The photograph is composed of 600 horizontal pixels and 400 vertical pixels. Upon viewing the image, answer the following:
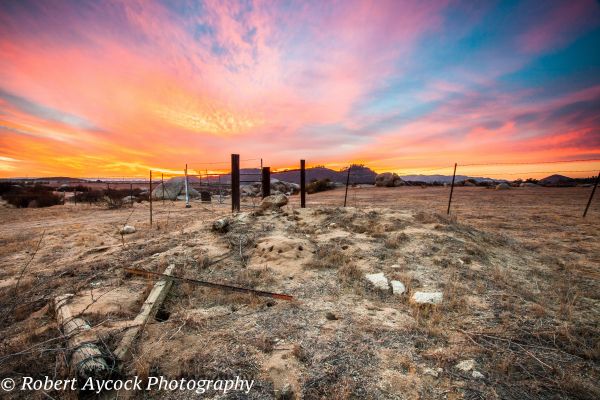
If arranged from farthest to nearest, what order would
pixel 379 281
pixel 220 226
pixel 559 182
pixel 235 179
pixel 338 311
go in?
pixel 559 182 → pixel 235 179 → pixel 220 226 → pixel 379 281 → pixel 338 311

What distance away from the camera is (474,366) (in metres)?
2.52

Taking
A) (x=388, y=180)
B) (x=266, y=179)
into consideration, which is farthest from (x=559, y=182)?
(x=266, y=179)

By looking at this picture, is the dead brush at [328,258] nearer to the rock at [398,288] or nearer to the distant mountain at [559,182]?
the rock at [398,288]

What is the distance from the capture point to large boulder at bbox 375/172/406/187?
95.1ft

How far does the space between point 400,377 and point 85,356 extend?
2816 millimetres

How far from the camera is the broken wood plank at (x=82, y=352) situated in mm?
2316

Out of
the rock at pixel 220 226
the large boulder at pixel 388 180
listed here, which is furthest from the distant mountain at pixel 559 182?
the rock at pixel 220 226

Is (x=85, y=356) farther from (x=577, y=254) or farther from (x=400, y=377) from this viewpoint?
(x=577, y=254)

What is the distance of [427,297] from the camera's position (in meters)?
3.78

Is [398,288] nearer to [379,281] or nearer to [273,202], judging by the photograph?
[379,281]

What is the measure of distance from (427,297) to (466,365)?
4.21ft

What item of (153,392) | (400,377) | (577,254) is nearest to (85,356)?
(153,392)

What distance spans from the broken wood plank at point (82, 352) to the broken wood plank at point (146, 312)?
21 centimetres

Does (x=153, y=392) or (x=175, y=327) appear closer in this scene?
(x=153, y=392)
